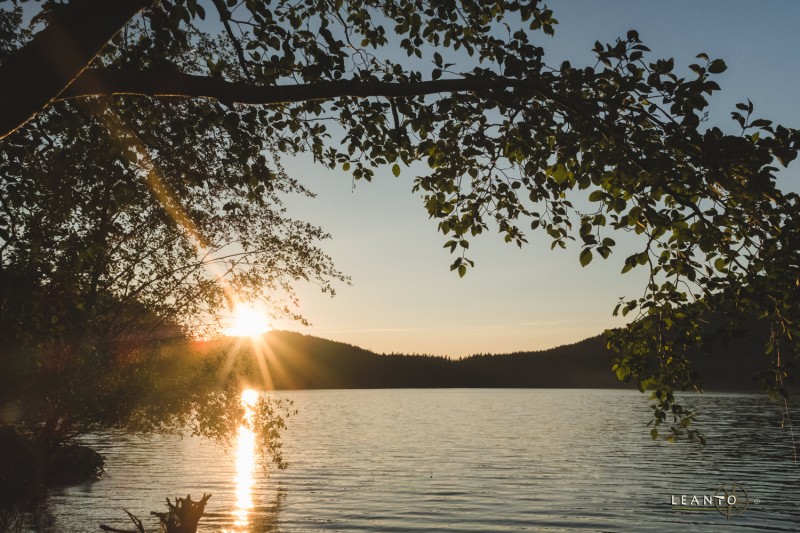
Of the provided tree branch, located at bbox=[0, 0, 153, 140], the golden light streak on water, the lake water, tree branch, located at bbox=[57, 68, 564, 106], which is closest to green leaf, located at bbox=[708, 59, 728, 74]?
tree branch, located at bbox=[57, 68, 564, 106]

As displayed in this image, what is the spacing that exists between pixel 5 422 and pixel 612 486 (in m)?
32.8

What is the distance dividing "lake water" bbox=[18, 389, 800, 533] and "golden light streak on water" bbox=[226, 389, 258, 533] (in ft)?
0.59

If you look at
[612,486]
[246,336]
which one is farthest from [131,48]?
[612,486]

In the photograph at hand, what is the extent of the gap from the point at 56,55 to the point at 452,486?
120 feet

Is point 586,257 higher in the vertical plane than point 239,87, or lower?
lower

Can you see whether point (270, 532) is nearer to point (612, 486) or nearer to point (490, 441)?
point (612, 486)

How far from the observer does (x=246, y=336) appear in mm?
25969

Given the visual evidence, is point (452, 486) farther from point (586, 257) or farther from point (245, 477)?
point (586, 257)

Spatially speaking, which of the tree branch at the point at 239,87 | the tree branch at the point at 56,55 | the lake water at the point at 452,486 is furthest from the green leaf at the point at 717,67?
the lake water at the point at 452,486

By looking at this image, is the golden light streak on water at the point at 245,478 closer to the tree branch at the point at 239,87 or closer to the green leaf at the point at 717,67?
the tree branch at the point at 239,87

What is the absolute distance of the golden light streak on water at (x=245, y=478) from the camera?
27578 mm

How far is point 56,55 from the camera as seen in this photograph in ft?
18.7

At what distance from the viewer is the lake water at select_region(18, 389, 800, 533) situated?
2855 centimetres

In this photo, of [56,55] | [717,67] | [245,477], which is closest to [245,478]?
[245,477]
